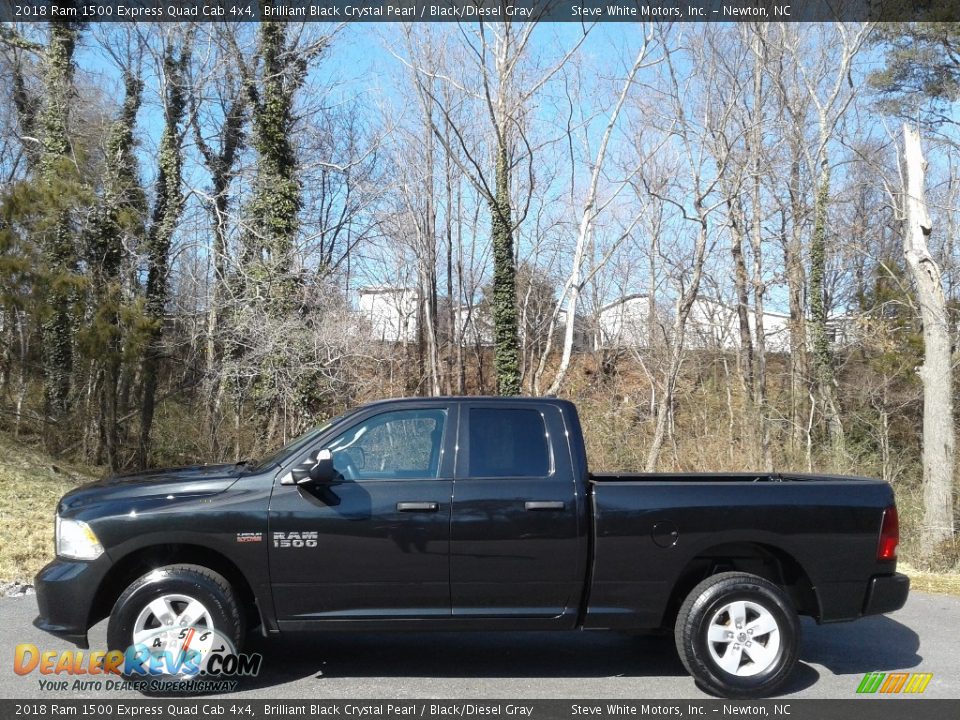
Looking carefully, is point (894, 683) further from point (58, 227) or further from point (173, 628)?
point (58, 227)

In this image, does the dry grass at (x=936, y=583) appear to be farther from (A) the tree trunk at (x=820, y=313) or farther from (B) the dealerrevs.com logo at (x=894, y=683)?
(A) the tree trunk at (x=820, y=313)

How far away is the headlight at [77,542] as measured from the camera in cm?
563

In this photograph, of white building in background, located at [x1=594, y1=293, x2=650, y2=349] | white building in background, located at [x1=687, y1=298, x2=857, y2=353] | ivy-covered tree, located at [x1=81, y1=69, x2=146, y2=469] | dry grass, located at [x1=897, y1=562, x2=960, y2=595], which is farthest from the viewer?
white building in background, located at [x1=594, y1=293, x2=650, y2=349]

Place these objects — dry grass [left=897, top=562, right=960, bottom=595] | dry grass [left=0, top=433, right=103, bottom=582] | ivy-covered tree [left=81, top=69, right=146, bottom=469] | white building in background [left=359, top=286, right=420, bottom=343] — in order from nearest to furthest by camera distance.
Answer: dry grass [left=897, top=562, right=960, bottom=595] < dry grass [left=0, top=433, right=103, bottom=582] < ivy-covered tree [left=81, top=69, right=146, bottom=469] < white building in background [left=359, top=286, right=420, bottom=343]

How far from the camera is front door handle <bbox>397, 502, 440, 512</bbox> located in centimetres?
573

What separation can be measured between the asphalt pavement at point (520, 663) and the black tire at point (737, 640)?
23 cm

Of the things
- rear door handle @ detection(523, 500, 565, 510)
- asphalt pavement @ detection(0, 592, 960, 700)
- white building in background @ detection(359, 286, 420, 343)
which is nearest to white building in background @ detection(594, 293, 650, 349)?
white building in background @ detection(359, 286, 420, 343)

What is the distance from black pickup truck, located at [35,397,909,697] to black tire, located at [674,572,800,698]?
0.04 ft

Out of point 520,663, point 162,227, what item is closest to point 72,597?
point 520,663

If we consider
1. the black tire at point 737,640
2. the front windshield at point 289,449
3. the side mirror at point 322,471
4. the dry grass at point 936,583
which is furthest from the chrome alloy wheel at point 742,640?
the dry grass at point 936,583

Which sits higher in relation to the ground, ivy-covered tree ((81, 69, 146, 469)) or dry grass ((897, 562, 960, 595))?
ivy-covered tree ((81, 69, 146, 469))

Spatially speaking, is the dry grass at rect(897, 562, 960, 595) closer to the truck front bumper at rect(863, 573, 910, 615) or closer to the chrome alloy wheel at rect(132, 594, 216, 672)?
the truck front bumper at rect(863, 573, 910, 615)

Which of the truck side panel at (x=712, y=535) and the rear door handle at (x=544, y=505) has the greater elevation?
the rear door handle at (x=544, y=505)

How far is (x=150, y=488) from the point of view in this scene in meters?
5.84
